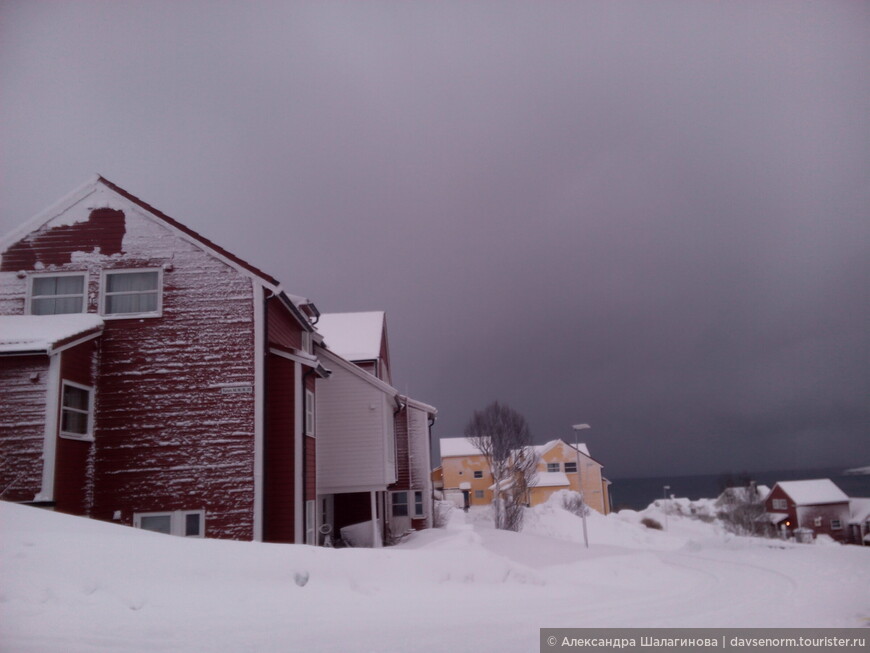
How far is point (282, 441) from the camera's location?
701 inches

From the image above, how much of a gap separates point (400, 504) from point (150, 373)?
18111 millimetres

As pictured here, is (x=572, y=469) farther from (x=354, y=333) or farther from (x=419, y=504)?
(x=354, y=333)

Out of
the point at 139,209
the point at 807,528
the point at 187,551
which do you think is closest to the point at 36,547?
the point at 187,551

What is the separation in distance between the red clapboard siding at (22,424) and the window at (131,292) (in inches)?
109

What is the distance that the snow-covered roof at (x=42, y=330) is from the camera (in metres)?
14.7

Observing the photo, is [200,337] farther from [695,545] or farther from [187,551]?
[695,545]

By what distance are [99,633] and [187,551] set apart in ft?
10.2

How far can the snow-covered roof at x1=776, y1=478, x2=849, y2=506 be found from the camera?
227 ft

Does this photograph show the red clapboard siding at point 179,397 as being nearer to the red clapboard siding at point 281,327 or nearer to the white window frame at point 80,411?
the white window frame at point 80,411

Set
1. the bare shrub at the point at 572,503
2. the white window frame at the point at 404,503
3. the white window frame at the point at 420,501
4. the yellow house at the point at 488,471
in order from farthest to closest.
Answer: the yellow house at the point at 488,471
the bare shrub at the point at 572,503
the white window frame at the point at 420,501
the white window frame at the point at 404,503

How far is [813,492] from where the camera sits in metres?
70.6

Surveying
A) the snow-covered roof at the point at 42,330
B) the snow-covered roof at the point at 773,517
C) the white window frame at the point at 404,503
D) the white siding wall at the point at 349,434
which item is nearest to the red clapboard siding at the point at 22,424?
the snow-covered roof at the point at 42,330

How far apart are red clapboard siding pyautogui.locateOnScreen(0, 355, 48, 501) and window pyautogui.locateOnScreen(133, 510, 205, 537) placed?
2.57 meters

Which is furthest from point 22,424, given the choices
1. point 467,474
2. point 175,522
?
point 467,474
